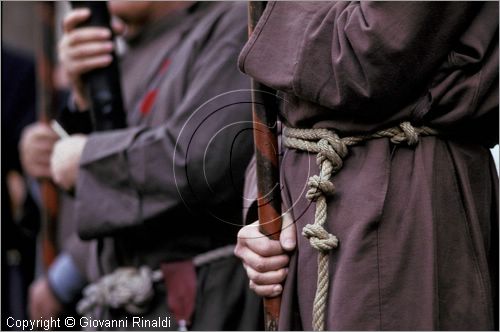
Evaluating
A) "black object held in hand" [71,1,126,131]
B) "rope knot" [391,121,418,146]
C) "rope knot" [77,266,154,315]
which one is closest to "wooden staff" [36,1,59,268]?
"black object held in hand" [71,1,126,131]

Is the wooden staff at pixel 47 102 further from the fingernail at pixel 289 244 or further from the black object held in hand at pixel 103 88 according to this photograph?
the fingernail at pixel 289 244

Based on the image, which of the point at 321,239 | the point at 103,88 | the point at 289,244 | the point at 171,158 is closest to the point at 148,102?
the point at 103,88

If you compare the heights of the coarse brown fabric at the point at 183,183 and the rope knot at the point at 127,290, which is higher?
the coarse brown fabric at the point at 183,183

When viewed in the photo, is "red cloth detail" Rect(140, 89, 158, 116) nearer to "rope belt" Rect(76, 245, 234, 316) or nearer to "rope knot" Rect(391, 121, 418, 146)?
"rope belt" Rect(76, 245, 234, 316)

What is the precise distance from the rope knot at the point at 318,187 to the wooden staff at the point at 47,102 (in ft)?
6.58

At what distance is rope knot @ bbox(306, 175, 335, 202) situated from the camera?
154 cm

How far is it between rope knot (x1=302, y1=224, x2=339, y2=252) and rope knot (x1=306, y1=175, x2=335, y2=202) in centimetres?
6

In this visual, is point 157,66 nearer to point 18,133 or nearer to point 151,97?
point 151,97

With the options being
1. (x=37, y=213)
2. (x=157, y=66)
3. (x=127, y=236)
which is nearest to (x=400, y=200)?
(x=127, y=236)

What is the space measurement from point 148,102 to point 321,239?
1.20 meters

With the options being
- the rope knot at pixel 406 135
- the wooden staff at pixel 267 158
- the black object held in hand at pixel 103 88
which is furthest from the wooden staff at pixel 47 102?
the rope knot at pixel 406 135

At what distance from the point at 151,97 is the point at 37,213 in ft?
4.06

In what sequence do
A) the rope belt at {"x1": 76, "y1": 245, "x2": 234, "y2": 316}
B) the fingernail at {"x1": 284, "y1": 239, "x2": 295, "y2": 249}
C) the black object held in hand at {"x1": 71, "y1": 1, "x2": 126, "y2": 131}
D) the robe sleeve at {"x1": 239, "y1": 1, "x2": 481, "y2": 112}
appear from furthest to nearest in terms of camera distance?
1. the black object held in hand at {"x1": 71, "y1": 1, "x2": 126, "y2": 131}
2. the rope belt at {"x1": 76, "y1": 245, "x2": 234, "y2": 316}
3. the fingernail at {"x1": 284, "y1": 239, "x2": 295, "y2": 249}
4. the robe sleeve at {"x1": 239, "y1": 1, "x2": 481, "y2": 112}

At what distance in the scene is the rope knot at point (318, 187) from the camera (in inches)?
60.8
